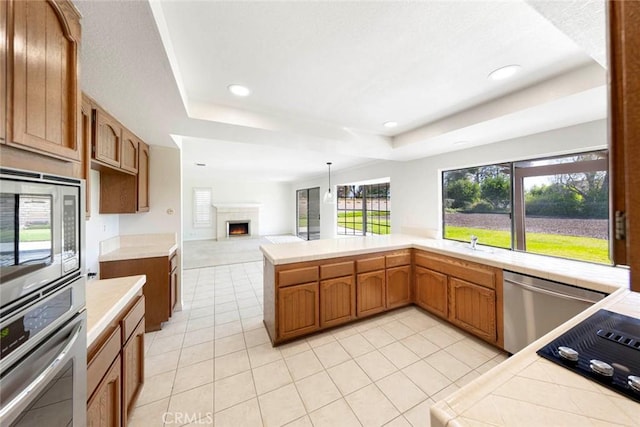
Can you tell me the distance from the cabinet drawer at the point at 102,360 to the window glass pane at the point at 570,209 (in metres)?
3.76

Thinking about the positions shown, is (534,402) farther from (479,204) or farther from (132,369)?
(479,204)

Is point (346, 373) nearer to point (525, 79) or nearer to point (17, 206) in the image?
point (17, 206)

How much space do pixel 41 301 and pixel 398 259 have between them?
9.57 ft

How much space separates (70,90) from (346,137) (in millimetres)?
2372

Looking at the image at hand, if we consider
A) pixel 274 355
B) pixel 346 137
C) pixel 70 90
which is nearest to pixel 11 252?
pixel 70 90

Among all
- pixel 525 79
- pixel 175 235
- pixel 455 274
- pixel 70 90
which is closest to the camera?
pixel 70 90

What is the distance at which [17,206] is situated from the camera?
0.62 meters

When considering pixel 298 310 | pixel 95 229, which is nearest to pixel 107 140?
pixel 95 229

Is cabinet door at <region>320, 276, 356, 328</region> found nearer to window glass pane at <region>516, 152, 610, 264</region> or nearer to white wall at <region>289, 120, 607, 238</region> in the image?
white wall at <region>289, 120, 607, 238</region>

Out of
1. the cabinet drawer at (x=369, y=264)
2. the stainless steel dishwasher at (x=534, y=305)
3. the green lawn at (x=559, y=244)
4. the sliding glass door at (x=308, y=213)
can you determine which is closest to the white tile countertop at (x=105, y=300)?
the cabinet drawer at (x=369, y=264)

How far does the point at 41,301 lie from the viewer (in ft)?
2.21

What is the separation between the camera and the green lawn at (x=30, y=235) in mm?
579

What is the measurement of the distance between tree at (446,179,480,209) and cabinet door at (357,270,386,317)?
1.63 m

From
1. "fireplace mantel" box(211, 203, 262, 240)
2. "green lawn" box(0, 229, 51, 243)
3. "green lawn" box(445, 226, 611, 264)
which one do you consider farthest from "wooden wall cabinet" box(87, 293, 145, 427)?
"fireplace mantel" box(211, 203, 262, 240)
